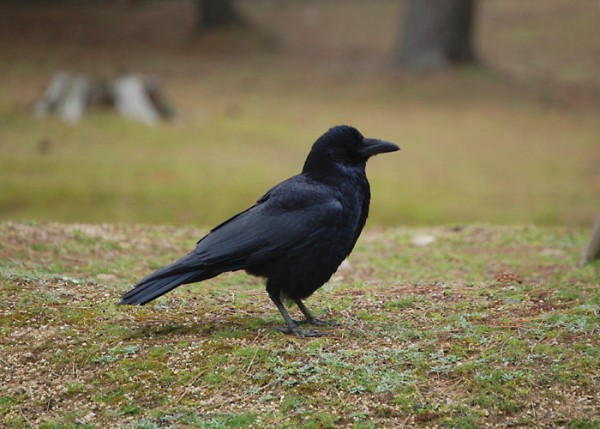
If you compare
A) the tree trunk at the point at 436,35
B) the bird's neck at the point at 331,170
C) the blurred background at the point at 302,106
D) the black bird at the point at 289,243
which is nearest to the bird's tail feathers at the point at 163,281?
the black bird at the point at 289,243

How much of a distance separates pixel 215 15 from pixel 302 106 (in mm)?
9063

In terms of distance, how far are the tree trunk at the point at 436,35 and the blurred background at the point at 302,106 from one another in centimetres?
4

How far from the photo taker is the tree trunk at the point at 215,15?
30.2 m

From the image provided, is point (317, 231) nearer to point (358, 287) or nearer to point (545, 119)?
point (358, 287)

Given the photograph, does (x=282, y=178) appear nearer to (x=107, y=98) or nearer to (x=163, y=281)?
(x=107, y=98)

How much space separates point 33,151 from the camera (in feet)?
56.1

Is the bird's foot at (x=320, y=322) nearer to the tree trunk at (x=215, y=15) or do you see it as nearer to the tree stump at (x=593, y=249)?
the tree stump at (x=593, y=249)

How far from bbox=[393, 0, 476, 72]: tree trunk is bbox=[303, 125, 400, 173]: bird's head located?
19.1 m

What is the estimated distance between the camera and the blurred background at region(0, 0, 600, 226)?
1539 centimetres

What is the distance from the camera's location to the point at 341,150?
646cm

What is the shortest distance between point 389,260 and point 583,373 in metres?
4.21

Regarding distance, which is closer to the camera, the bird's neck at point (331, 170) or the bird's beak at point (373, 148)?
the bird's neck at point (331, 170)

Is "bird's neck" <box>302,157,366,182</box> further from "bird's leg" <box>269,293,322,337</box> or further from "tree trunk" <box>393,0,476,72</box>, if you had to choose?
"tree trunk" <box>393,0,476,72</box>

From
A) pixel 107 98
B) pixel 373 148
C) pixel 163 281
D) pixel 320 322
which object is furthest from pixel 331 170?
pixel 107 98
